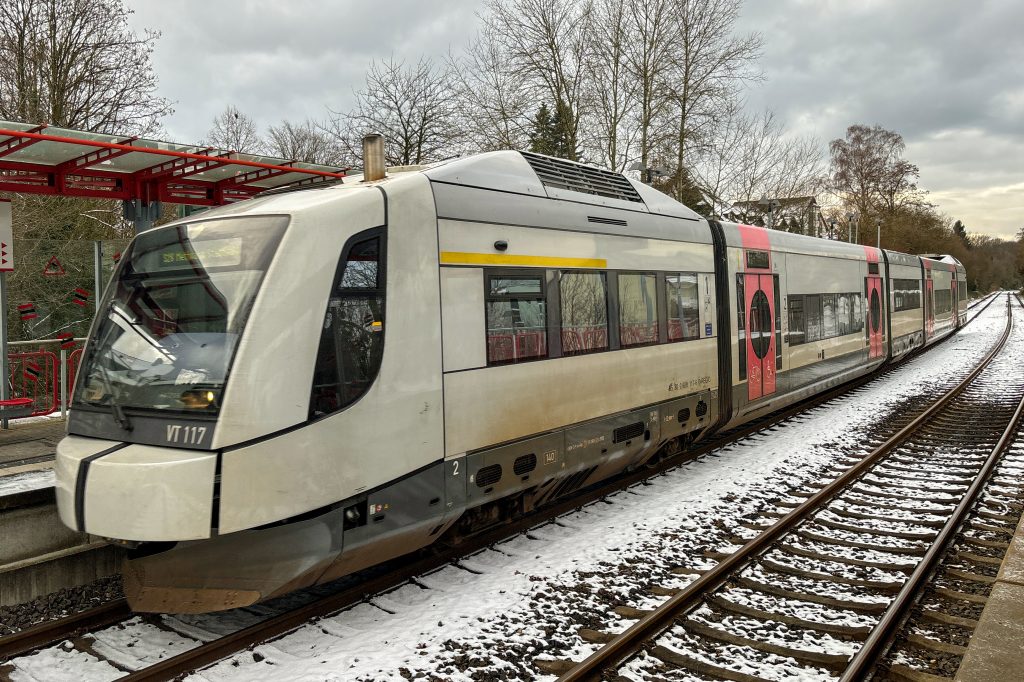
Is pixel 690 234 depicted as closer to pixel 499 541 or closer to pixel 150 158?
pixel 499 541

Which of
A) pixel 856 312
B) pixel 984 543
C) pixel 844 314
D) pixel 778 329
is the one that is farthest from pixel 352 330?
pixel 856 312

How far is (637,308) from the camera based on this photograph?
7.88 meters

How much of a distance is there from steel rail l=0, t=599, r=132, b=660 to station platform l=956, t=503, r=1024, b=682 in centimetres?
538

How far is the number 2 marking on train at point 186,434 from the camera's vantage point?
4.29 metres

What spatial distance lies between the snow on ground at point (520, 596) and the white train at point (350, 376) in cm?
39

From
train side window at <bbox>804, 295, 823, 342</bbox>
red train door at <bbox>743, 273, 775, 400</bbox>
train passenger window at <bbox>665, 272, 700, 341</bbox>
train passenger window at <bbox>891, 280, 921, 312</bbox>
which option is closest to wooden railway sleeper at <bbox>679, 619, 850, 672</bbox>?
train passenger window at <bbox>665, 272, 700, 341</bbox>

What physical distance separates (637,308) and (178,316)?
4776 mm

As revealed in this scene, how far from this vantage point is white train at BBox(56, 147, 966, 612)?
14.4ft

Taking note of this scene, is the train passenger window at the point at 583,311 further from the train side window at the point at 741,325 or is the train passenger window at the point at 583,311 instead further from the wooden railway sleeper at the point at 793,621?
the train side window at the point at 741,325

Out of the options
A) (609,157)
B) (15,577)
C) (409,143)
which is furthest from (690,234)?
(409,143)

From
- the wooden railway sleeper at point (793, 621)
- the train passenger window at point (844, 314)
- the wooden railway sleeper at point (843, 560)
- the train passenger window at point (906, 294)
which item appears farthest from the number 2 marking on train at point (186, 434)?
the train passenger window at point (906, 294)

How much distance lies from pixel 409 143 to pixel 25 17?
12.9 m

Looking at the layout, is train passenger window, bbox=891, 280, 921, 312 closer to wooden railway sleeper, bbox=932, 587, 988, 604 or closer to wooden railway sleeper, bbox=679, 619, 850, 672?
wooden railway sleeper, bbox=932, 587, 988, 604

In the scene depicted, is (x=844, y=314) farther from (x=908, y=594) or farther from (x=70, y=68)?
(x=70, y=68)
